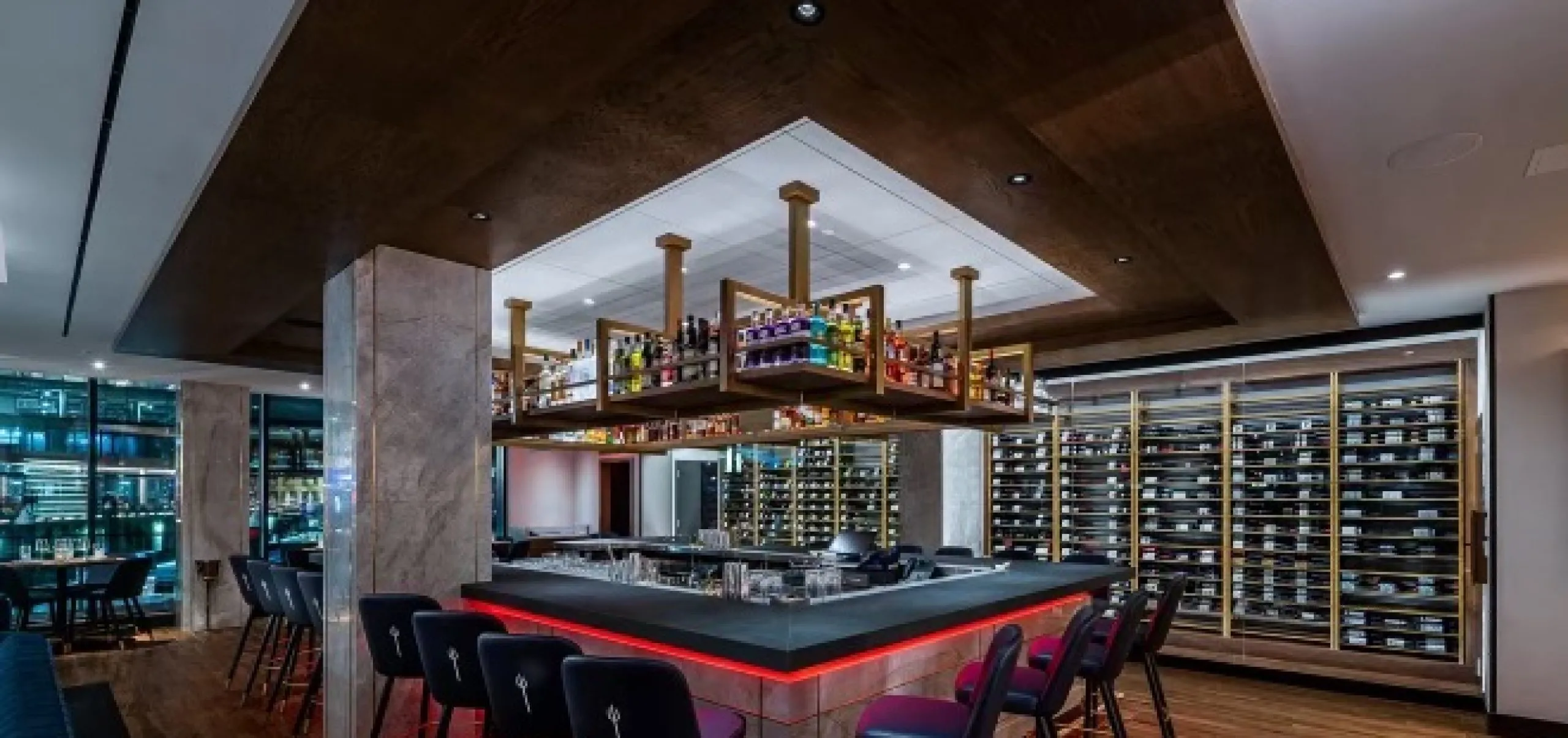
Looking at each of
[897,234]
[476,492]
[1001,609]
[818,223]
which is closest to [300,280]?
[476,492]

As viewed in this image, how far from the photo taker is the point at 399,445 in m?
4.44

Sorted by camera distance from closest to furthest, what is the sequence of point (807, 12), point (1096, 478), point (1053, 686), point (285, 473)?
point (807, 12) < point (1053, 686) < point (1096, 478) < point (285, 473)

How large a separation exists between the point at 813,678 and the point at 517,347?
3.94m

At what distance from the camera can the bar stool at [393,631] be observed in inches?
→ 150

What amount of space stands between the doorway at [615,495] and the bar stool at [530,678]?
11.1 m

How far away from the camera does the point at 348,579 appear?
4.36 meters

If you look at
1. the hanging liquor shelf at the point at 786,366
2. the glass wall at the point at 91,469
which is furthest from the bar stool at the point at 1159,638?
the glass wall at the point at 91,469

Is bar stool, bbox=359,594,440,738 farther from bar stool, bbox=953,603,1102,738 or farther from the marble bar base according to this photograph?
bar stool, bbox=953,603,1102,738

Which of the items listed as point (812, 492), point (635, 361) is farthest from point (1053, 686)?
point (812, 492)

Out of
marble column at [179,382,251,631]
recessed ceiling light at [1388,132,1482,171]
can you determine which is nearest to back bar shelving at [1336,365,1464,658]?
recessed ceiling light at [1388,132,1482,171]

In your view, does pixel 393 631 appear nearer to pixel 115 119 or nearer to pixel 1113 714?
pixel 115 119

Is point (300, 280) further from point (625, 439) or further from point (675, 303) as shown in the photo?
point (625, 439)

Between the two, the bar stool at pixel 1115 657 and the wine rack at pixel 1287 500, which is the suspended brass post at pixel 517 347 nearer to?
the wine rack at pixel 1287 500

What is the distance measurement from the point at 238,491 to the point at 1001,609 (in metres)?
9.13
